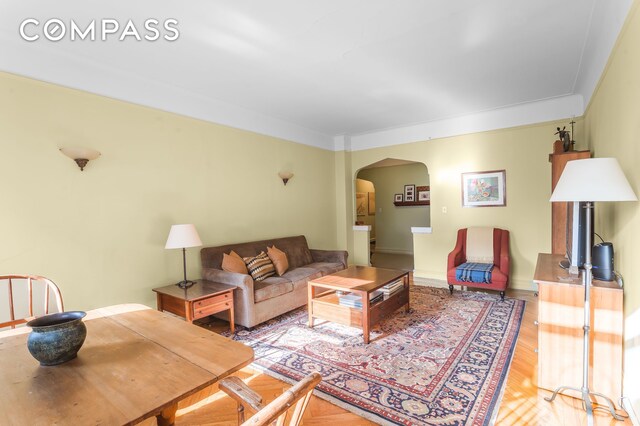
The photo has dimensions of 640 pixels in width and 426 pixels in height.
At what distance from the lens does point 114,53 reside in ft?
9.15

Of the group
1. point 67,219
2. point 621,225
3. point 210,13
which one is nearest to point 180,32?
point 210,13

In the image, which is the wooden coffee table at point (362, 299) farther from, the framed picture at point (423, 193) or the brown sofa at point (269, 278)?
the framed picture at point (423, 193)

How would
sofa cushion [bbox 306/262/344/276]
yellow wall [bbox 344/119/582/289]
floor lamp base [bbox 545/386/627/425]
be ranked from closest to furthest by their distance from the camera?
floor lamp base [bbox 545/386/627/425] → sofa cushion [bbox 306/262/344/276] → yellow wall [bbox 344/119/582/289]

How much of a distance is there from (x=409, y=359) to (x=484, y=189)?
3288 millimetres

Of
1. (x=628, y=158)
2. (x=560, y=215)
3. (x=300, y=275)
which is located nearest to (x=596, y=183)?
(x=628, y=158)

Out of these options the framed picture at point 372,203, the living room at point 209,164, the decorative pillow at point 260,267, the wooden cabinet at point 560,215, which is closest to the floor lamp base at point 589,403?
the living room at point 209,164

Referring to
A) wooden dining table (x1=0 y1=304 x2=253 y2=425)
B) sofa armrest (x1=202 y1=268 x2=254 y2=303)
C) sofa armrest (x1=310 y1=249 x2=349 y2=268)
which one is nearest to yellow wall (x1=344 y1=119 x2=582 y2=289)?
sofa armrest (x1=310 y1=249 x2=349 y2=268)

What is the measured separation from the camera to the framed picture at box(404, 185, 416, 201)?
807 cm

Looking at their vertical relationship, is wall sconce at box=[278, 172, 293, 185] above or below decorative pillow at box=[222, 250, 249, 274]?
above

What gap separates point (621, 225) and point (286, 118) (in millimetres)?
4086

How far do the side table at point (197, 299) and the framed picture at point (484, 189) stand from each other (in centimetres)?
385

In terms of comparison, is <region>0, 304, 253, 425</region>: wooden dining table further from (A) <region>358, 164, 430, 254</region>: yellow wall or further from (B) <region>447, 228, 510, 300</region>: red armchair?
(A) <region>358, 164, 430, 254</region>: yellow wall

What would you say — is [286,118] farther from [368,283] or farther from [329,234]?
[368,283]

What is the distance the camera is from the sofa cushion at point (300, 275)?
3.86m
